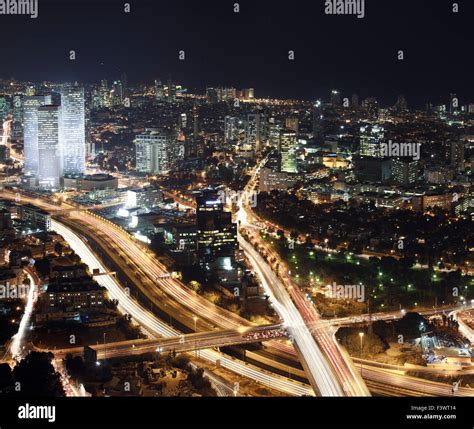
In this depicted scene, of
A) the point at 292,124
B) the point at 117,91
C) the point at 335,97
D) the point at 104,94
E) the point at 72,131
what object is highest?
the point at 117,91

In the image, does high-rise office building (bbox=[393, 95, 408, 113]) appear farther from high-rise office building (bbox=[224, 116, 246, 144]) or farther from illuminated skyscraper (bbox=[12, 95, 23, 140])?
illuminated skyscraper (bbox=[12, 95, 23, 140])

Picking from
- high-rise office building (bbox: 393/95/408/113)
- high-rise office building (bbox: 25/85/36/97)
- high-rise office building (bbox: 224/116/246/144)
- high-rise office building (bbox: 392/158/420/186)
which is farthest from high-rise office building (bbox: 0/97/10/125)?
high-rise office building (bbox: 393/95/408/113)

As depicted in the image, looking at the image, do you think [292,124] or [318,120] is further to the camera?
[318,120]

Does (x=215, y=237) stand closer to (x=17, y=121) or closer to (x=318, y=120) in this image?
(x=318, y=120)

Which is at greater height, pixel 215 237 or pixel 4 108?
pixel 4 108

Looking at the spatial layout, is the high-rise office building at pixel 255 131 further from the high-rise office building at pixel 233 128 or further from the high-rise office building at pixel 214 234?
the high-rise office building at pixel 214 234

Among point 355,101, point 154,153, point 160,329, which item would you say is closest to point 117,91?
point 355,101

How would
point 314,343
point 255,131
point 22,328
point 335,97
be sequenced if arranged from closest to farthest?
point 314,343, point 22,328, point 255,131, point 335,97
